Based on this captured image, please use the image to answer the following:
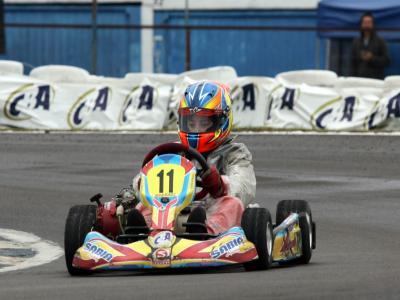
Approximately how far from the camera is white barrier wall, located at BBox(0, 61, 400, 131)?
817 inches

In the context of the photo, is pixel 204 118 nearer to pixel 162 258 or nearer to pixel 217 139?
pixel 217 139

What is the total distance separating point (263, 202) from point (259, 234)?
16.3 ft

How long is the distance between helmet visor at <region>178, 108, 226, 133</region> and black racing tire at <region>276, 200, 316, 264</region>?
65cm

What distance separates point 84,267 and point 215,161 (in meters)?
1.49

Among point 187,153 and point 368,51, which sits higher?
point 187,153

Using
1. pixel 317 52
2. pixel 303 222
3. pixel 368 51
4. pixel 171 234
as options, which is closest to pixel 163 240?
pixel 171 234

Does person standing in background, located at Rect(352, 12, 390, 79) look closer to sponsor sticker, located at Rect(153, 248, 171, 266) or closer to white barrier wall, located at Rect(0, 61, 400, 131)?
white barrier wall, located at Rect(0, 61, 400, 131)

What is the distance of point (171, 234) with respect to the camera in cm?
791

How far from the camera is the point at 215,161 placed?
9.14 meters

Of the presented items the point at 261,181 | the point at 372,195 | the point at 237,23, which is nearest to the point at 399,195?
the point at 372,195

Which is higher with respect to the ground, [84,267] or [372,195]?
[84,267]

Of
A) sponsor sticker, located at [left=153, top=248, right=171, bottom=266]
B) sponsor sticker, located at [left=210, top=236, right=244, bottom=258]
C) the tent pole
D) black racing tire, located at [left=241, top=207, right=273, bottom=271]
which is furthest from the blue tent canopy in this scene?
sponsor sticker, located at [left=153, top=248, right=171, bottom=266]

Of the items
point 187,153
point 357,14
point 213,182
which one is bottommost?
point 357,14

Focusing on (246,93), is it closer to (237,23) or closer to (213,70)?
(213,70)
